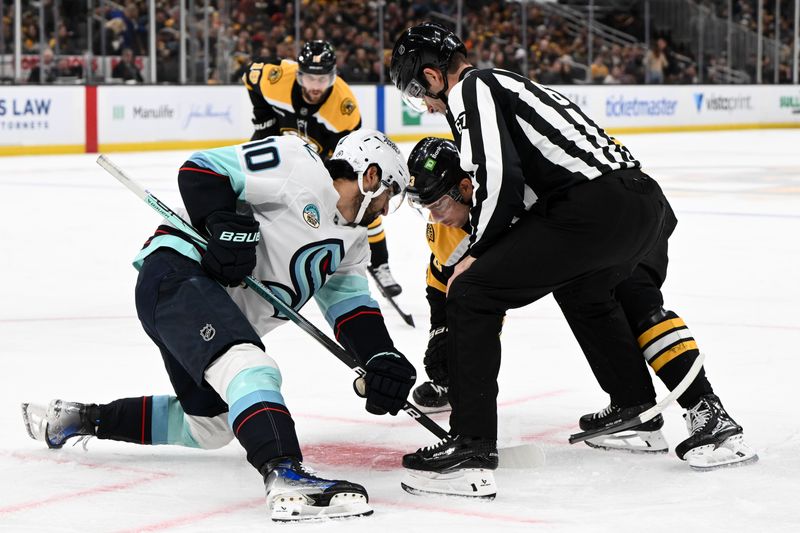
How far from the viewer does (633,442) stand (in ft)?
10.3

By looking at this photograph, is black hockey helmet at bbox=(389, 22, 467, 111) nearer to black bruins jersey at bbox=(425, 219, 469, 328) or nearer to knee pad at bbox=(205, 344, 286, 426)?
black bruins jersey at bbox=(425, 219, 469, 328)

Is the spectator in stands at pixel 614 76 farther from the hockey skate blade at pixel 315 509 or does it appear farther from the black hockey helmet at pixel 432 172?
the hockey skate blade at pixel 315 509

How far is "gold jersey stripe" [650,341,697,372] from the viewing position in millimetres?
3076

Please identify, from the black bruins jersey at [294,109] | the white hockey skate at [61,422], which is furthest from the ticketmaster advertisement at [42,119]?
the white hockey skate at [61,422]

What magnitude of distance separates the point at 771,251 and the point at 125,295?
11.7 feet

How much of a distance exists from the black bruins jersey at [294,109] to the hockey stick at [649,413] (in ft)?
9.67

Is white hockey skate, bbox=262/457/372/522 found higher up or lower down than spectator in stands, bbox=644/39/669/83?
lower down

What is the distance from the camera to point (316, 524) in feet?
8.03

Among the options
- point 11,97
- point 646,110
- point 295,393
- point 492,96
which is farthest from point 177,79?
point 492,96

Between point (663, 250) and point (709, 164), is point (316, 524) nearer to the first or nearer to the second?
point (663, 250)

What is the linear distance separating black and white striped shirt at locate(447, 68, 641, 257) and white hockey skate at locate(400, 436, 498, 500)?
0.42 metres

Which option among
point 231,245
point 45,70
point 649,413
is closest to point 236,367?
point 231,245

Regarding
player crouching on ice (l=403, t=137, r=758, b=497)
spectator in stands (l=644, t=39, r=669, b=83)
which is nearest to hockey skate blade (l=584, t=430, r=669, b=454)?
player crouching on ice (l=403, t=137, r=758, b=497)

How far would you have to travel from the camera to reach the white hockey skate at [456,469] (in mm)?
2695
